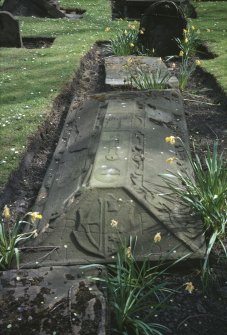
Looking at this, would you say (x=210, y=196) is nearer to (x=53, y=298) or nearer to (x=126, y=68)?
(x=53, y=298)

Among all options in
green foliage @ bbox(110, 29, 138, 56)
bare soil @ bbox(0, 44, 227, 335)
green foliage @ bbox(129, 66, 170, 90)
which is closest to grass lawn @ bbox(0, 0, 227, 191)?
bare soil @ bbox(0, 44, 227, 335)

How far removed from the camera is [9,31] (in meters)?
9.01

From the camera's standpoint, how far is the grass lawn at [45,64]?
5.45 m

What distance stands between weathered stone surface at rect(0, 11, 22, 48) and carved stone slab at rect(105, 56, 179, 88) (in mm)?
2227

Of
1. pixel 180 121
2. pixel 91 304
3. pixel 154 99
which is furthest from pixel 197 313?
pixel 154 99

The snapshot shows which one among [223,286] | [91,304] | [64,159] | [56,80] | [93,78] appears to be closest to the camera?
[91,304]

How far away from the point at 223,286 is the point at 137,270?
1.81 ft

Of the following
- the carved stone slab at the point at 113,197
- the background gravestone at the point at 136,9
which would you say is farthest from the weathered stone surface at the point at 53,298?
the background gravestone at the point at 136,9

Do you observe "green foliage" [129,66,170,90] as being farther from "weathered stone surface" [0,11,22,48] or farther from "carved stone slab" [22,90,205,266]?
"weathered stone surface" [0,11,22,48]

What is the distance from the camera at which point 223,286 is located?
3.13 m

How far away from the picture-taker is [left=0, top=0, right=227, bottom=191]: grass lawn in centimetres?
545

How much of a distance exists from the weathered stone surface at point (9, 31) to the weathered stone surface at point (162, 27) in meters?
2.32

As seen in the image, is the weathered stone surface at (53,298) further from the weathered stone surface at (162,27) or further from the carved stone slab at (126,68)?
the weathered stone surface at (162,27)

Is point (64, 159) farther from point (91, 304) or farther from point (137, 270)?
point (91, 304)
